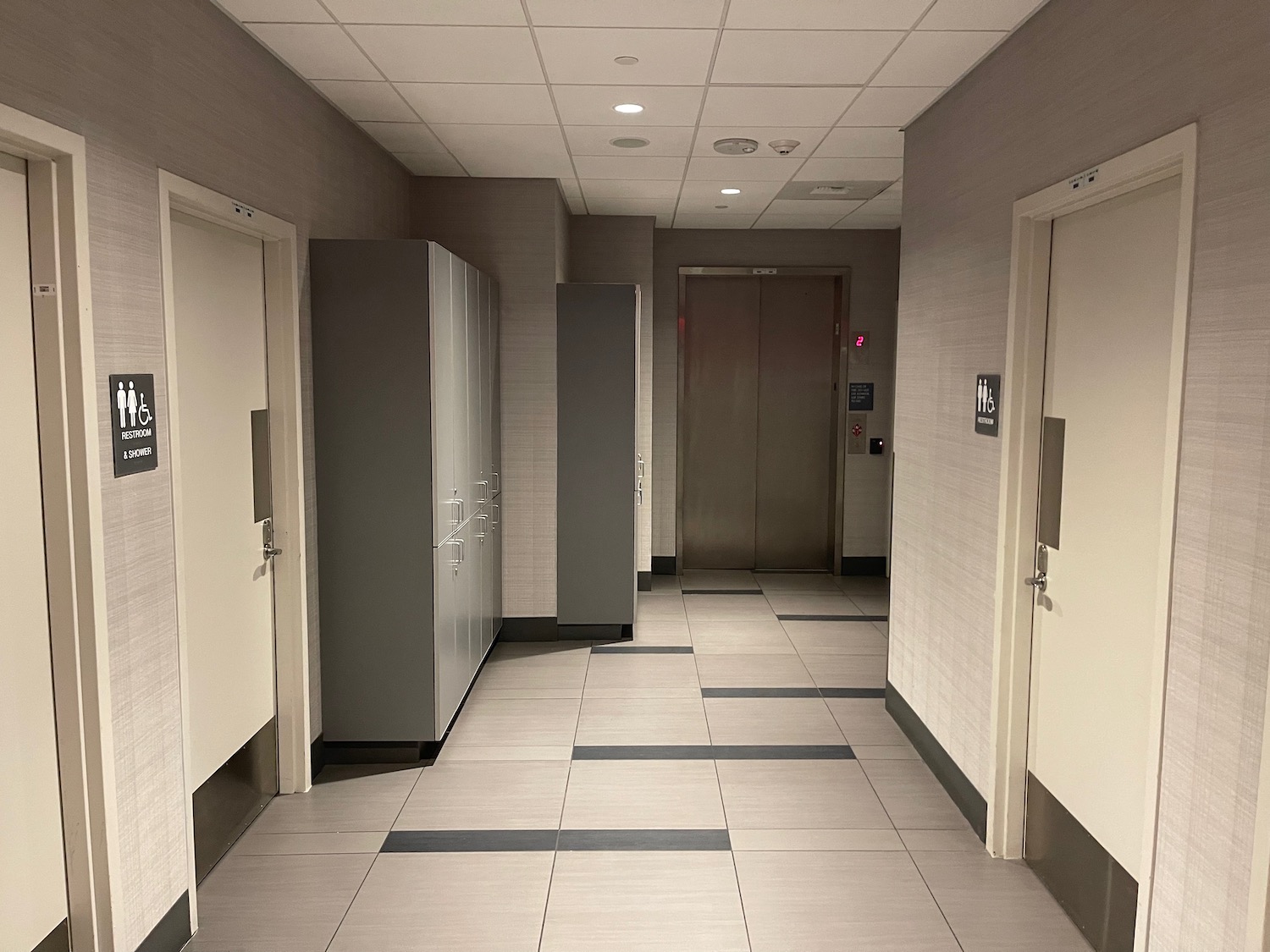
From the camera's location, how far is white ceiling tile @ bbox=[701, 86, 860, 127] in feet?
13.2

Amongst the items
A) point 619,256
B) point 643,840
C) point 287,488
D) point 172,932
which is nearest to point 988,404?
point 643,840

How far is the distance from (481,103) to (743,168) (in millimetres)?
1927

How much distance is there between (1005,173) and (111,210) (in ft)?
9.79

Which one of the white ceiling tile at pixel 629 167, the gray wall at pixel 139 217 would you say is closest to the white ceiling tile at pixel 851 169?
the white ceiling tile at pixel 629 167

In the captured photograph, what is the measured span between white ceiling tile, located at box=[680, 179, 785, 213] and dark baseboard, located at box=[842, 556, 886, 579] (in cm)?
325

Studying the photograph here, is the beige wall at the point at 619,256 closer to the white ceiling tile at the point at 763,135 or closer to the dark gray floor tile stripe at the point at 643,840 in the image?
the white ceiling tile at the point at 763,135

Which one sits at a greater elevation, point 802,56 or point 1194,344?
point 802,56

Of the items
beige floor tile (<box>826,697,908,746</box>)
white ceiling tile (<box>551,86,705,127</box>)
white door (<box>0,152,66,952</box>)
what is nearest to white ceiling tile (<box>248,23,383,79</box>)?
white ceiling tile (<box>551,86,705,127</box>)

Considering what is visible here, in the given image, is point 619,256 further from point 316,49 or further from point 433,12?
point 433,12

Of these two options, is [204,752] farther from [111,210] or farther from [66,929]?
[111,210]

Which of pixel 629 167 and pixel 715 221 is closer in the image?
pixel 629 167

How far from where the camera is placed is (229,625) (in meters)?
3.53

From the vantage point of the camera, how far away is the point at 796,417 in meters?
8.41

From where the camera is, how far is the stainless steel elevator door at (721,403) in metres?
8.30
